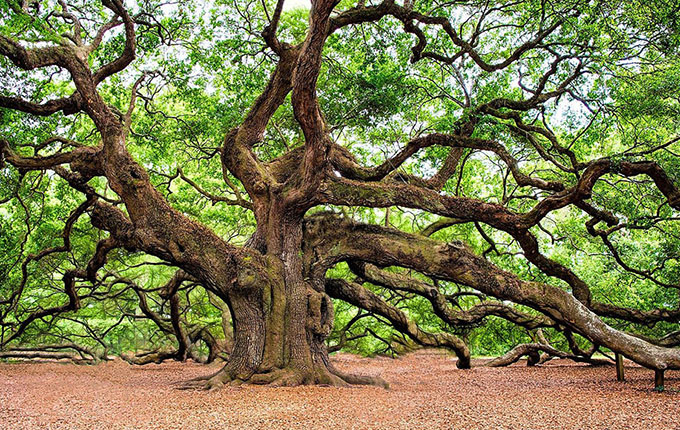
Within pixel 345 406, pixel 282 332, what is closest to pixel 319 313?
pixel 282 332

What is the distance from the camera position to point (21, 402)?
488cm

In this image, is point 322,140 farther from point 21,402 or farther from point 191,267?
point 21,402

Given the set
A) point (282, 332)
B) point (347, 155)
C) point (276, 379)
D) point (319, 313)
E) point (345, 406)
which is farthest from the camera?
point (347, 155)

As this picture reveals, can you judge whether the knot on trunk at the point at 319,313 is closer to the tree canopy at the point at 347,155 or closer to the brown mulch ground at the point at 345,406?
the tree canopy at the point at 347,155

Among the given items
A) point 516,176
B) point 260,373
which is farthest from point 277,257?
point 516,176

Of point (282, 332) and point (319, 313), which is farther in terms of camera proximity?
point (319, 313)

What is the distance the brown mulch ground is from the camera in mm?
3865

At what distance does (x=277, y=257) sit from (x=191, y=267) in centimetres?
124

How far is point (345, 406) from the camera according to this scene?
15.3 feet

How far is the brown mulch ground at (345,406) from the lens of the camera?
152 inches

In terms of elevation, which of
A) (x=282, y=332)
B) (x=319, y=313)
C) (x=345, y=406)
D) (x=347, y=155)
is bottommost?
(x=345, y=406)

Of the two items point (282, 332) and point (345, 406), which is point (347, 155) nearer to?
point (282, 332)

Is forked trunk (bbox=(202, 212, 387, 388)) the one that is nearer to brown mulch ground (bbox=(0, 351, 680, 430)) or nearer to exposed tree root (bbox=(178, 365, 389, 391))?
exposed tree root (bbox=(178, 365, 389, 391))

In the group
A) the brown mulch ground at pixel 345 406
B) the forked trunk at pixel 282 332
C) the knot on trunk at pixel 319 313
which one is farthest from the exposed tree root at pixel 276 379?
the knot on trunk at pixel 319 313
